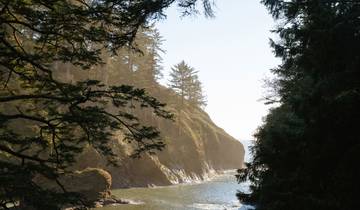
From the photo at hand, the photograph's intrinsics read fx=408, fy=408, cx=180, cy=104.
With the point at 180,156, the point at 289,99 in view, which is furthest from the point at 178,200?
the point at 289,99

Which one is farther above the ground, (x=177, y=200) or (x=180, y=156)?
(x=180, y=156)

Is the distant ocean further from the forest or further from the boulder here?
the forest

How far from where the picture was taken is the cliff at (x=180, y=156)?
1812 inches

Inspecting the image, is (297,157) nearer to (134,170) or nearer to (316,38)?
(316,38)

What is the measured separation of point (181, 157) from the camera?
62.3 m

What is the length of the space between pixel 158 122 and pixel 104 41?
56618 millimetres

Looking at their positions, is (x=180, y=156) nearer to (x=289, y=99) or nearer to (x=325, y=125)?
(x=289, y=99)

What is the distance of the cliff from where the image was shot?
151ft

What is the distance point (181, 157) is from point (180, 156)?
243 millimetres

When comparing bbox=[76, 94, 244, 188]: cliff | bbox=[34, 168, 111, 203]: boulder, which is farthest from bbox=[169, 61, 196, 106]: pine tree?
bbox=[34, 168, 111, 203]: boulder

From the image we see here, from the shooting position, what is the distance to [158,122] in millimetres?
65062

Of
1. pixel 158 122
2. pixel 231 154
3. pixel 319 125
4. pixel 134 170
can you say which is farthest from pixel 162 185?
pixel 319 125

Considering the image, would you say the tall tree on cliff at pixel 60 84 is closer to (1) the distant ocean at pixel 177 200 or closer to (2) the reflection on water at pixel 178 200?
(1) the distant ocean at pixel 177 200

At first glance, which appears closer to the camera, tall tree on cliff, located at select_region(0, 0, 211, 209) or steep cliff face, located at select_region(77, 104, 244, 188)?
tall tree on cliff, located at select_region(0, 0, 211, 209)
